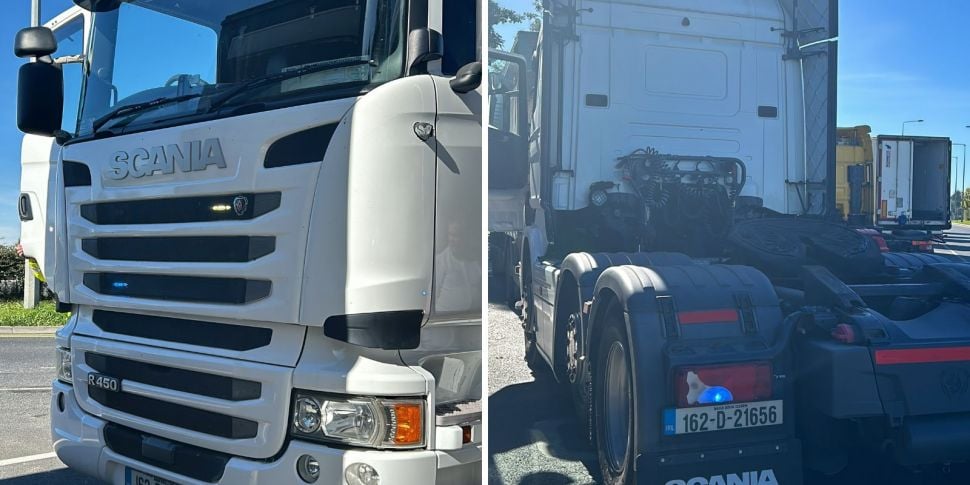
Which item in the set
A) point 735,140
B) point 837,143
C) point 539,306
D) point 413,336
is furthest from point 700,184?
point 413,336

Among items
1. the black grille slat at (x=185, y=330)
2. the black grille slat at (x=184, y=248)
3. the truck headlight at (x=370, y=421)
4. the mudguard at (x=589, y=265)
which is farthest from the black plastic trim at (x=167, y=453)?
the mudguard at (x=589, y=265)

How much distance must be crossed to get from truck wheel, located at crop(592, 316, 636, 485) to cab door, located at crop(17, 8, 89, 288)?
2.74 metres

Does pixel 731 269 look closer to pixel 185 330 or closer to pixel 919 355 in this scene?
pixel 919 355

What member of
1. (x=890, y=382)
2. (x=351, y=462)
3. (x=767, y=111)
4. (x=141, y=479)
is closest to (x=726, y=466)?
(x=890, y=382)

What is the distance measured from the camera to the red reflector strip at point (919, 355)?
232 cm

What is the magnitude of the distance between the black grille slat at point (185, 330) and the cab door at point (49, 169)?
0.60 m

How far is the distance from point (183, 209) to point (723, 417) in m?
2.13

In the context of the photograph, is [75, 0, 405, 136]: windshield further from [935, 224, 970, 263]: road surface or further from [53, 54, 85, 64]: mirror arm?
[935, 224, 970, 263]: road surface

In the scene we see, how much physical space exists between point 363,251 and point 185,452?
1.19 metres

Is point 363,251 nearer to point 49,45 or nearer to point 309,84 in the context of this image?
point 309,84

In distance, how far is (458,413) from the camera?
9.18ft

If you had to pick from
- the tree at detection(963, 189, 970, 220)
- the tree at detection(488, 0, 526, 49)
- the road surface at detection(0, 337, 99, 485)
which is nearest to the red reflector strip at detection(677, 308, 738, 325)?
the tree at detection(963, 189, 970, 220)

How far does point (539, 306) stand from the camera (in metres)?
2.56

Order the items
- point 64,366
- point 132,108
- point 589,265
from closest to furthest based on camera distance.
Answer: point 589,265 < point 132,108 < point 64,366
